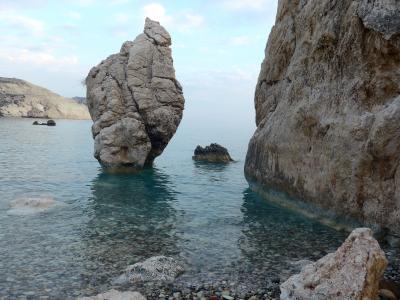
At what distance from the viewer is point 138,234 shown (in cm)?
2306

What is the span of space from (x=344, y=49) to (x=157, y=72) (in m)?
27.5

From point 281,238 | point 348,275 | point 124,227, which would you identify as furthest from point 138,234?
point 348,275

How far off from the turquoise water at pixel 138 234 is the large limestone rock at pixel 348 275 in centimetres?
345

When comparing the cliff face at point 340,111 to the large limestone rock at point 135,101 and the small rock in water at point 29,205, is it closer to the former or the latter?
the large limestone rock at point 135,101

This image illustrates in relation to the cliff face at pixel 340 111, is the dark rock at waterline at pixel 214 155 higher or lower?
lower

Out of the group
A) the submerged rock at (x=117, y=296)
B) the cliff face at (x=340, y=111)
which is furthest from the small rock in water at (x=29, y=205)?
the cliff face at (x=340, y=111)

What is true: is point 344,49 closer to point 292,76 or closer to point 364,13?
point 364,13

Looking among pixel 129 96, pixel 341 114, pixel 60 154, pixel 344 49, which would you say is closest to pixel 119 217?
pixel 341 114

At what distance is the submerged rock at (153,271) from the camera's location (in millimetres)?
16234

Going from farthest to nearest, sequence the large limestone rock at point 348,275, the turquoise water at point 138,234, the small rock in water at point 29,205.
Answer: the small rock in water at point 29,205 < the turquoise water at point 138,234 < the large limestone rock at point 348,275

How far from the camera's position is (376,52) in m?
22.4

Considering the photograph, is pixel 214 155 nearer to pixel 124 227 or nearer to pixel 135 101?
pixel 135 101

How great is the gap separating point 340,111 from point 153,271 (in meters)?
15.2

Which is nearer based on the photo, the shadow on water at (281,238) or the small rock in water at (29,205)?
the shadow on water at (281,238)
